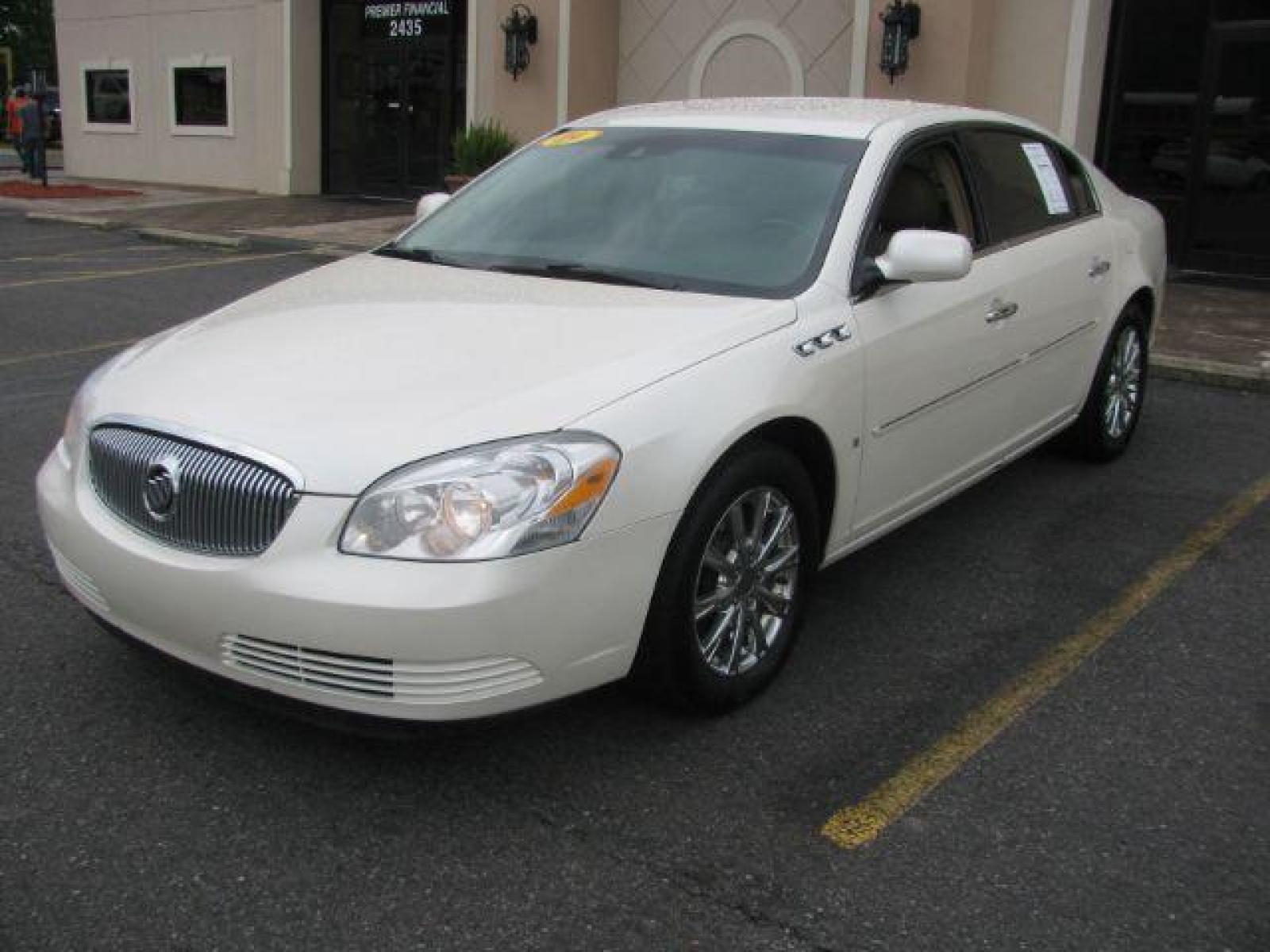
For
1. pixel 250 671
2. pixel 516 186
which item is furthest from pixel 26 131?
pixel 250 671

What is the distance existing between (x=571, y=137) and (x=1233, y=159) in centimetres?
988

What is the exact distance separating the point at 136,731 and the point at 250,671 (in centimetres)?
67

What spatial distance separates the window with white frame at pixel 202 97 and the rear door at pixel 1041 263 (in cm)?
1879

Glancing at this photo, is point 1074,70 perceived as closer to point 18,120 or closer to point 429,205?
point 429,205

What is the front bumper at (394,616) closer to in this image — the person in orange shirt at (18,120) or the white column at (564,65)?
the white column at (564,65)

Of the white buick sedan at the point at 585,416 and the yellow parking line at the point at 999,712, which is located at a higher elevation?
the white buick sedan at the point at 585,416

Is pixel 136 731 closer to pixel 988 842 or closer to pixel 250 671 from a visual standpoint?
pixel 250 671

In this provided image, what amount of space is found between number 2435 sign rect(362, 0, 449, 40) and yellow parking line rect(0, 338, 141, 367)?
1162cm

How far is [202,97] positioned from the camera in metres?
22.4

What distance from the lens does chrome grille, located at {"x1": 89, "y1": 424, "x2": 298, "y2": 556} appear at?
299cm

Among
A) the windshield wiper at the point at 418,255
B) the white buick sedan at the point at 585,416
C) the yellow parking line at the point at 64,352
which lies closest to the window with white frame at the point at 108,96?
the yellow parking line at the point at 64,352

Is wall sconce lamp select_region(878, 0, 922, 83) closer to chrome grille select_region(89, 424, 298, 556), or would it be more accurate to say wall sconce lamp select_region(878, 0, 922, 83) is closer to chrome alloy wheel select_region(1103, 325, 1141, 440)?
chrome alloy wheel select_region(1103, 325, 1141, 440)

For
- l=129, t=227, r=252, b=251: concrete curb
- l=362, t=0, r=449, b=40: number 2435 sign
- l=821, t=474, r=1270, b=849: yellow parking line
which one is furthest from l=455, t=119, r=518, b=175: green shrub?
l=821, t=474, r=1270, b=849: yellow parking line

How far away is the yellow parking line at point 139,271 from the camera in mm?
11805
